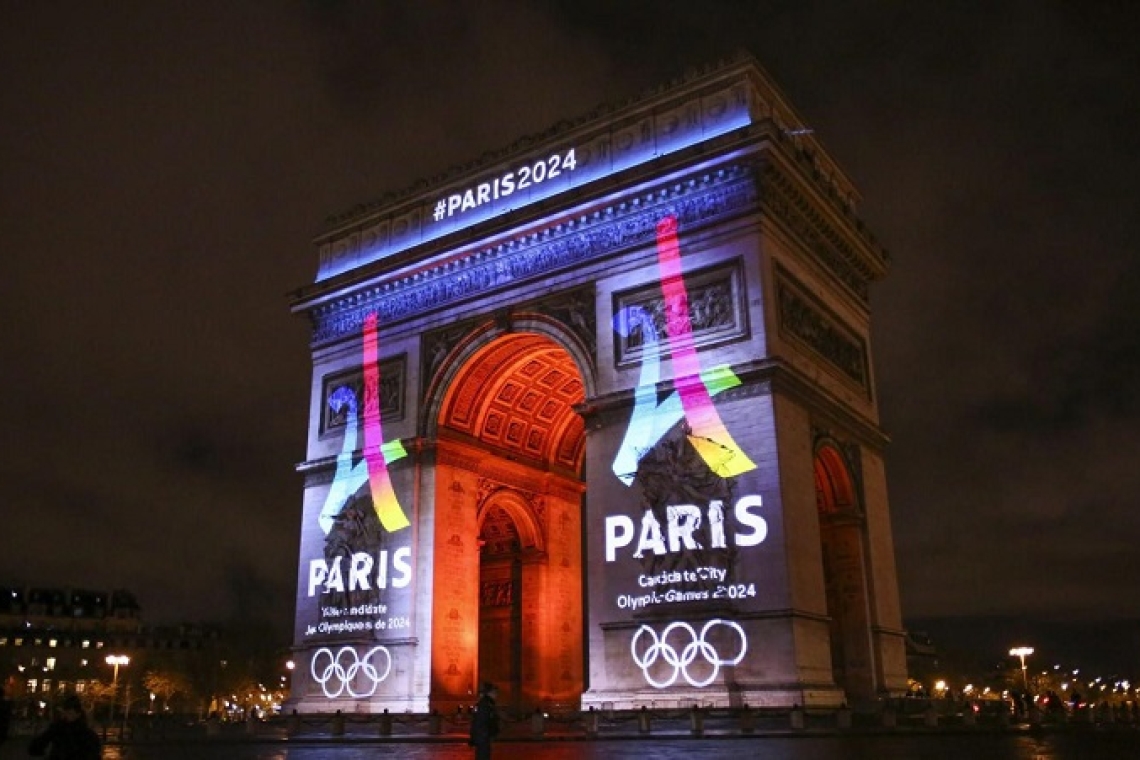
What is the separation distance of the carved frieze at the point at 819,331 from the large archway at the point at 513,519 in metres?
6.72

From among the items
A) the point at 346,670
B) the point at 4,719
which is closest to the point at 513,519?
the point at 346,670

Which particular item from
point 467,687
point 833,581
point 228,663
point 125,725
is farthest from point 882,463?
point 228,663

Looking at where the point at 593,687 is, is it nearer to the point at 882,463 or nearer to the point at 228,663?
the point at 882,463

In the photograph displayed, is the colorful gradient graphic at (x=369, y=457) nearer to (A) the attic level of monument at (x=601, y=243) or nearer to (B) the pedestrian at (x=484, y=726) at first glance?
(A) the attic level of monument at (x=601, y=243)

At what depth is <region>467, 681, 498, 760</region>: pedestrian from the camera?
38.4 ft

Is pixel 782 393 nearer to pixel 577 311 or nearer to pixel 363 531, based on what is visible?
pixel 577 311

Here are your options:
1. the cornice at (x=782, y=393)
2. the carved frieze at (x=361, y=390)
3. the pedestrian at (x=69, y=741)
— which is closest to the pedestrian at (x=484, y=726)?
the pedestrian at (x=69, y=741)

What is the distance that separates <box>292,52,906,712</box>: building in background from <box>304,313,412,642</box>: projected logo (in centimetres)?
8

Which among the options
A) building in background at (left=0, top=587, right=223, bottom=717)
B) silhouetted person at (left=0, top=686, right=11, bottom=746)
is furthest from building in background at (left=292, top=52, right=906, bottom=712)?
building in background at (left=0, top=587, right=223, bottom=717)

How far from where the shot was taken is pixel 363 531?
A: 104 ft

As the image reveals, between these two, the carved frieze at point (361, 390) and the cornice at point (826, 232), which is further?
the carved frieze at point (361, 390)

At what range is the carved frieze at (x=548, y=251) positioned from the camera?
2761cm

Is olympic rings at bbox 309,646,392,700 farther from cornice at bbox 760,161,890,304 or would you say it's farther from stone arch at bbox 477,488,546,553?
cornice at bbox 760,161,890,304

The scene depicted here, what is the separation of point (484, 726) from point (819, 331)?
1999 cm
